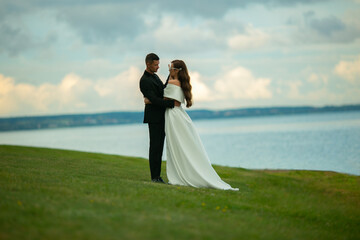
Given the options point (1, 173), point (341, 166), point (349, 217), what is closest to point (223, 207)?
point (349, 217)

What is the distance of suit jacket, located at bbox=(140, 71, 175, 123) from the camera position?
1191cm

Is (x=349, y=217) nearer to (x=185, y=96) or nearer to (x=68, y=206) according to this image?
(x=185, y=96)

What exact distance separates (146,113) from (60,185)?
146 inches

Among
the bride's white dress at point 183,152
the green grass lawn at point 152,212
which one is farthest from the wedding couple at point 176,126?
the green grass lawn at point 152,212

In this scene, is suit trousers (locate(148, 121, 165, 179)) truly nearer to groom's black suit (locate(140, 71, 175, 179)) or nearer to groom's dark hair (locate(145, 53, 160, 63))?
groom's black suit (locate(140, 71, 175, 179))

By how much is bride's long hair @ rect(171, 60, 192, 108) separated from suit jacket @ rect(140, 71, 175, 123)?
1.61 ft

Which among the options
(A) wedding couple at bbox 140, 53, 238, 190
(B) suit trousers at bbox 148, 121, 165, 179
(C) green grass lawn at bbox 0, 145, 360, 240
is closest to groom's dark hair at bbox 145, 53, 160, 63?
(A) wedding couple at bbox 140, 53, 238, 190

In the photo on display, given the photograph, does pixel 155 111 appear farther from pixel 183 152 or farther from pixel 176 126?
pixel 183 152

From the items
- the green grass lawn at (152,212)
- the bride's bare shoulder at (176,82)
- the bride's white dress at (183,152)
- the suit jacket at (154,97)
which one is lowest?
the green grass lawn at (152,212)

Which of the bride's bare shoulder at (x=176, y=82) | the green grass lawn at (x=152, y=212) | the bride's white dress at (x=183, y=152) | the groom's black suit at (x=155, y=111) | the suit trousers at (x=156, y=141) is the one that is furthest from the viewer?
the suit trousers at (x=156, y=141)

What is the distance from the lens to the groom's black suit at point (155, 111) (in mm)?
11969

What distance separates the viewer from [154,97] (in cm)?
1188

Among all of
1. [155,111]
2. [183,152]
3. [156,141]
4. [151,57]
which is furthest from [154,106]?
[183,152]

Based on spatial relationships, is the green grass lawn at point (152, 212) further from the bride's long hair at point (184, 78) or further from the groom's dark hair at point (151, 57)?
the groom's dark hair at point (151, 57)
